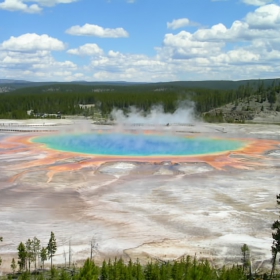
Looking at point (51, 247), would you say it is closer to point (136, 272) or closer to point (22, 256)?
point (22, 256)

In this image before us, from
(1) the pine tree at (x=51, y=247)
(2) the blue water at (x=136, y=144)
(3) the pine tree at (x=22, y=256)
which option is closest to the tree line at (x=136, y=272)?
(3) the pine tree at (x=22, y=256)

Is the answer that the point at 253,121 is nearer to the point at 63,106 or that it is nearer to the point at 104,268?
the point at 63,106

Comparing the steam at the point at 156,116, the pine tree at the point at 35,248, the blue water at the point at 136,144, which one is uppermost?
the steam at the point at 156,116

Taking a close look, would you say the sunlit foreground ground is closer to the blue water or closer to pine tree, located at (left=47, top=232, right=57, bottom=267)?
pine tree, located at (left=47, top=232, right=57, bottom=267)

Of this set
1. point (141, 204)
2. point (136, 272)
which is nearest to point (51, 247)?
point (136, 272)

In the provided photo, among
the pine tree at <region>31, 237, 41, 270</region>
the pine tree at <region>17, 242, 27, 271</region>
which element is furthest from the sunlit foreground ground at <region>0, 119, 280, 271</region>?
the pine tree at <region>17, 242, 27, 271</region>

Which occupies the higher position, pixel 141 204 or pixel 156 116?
pixel 156 116

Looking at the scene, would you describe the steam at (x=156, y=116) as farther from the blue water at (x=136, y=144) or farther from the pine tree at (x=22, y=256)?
the pine tree at (x=22, y=256)
